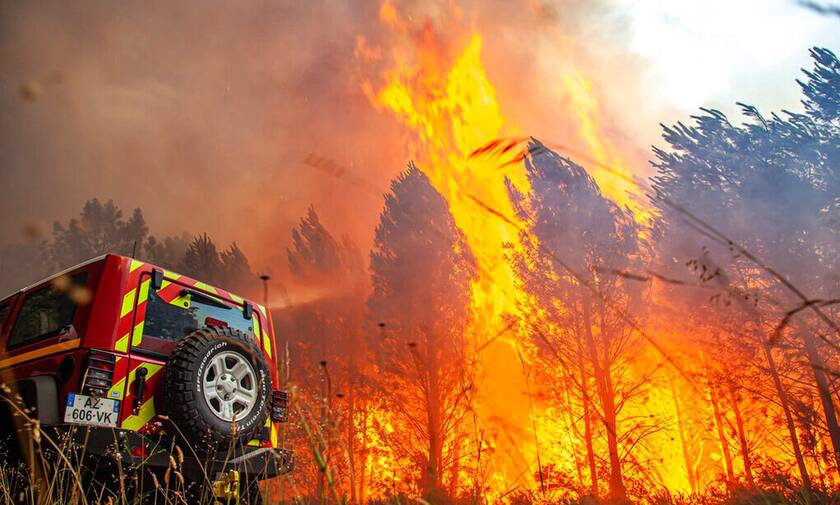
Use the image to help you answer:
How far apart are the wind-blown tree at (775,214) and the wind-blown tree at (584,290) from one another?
4.90ft

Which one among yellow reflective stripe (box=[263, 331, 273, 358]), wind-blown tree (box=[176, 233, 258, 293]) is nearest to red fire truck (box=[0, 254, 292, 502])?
yellow reflective stripe (box=[263, 331, 273, 358])

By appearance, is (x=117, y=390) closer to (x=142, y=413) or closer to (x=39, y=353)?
(x=142, y=413)

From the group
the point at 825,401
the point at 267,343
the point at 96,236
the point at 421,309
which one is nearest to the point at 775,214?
the point at 825,401

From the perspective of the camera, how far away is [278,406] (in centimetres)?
530

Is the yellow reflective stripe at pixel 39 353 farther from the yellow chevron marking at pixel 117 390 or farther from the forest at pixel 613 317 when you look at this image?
the forest at pixel 613 317

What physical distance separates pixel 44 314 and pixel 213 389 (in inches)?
71.8

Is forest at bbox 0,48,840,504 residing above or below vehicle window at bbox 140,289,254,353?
above

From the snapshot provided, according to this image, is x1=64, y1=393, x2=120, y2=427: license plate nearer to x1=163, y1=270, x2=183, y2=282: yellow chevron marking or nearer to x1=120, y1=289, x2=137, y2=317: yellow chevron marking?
x1=120, y1=289, x2=137, y2=317: yellow chevron marking

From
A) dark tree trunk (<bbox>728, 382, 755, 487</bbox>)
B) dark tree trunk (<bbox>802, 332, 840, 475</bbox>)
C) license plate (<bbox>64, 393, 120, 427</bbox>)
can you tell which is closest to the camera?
license plate (<bbox>64, 393, 120, 427</bbox>)

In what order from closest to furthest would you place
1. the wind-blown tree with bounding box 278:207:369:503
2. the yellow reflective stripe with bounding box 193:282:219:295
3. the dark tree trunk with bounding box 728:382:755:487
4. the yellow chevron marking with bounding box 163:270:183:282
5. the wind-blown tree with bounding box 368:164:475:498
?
the yellow chevron marking with bounding box 163:270:183:282 → the yellow reflective stripe with bounding box 193:282:219:295 → the dark tree trunk with bounding box 728:382:755:487 → the wind-blown tree with bounding box 368:164:475:498 → the wind-blown tree with bounding box 278:207:369:503

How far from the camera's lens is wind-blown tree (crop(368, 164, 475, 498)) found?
19453 mm

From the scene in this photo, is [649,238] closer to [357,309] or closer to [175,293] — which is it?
[357,309]

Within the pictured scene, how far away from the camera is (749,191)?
14852 mm

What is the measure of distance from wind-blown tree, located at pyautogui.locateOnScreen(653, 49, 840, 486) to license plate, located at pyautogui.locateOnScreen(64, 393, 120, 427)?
39.9 feet
